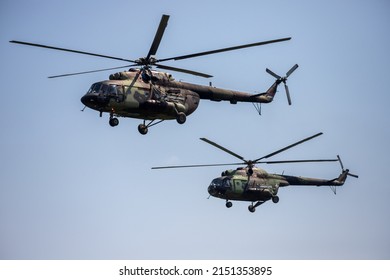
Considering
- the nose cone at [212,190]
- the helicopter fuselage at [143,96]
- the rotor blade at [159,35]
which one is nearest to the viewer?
the rotor blade at [159,35]

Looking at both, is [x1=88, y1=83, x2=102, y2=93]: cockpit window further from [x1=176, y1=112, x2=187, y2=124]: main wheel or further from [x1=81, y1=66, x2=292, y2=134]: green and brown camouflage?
[x1=176, y1=112, x2=187, y2=124]: main wheel

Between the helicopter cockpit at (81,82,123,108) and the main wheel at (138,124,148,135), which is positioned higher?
the helicopter cockpit at (81,82,123,108)

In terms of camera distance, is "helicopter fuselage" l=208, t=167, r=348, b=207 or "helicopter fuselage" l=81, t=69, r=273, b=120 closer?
"helicopter fuselage" l=81, t=69, r=273, b=120

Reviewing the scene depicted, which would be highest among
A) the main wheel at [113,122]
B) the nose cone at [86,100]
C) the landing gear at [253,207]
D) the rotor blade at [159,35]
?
the landing gear at [253,207]

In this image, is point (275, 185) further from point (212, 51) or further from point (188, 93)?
point (212, 51)

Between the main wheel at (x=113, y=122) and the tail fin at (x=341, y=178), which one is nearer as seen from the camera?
the main wheel at (x=113, y=122)

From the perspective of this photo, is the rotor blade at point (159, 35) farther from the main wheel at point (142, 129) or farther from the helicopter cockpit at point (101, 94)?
the main wheel at point (142, 129)

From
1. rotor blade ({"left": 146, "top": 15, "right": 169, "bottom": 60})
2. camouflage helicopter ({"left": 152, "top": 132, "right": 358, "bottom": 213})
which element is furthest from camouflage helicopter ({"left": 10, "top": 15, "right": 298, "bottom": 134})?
camouflage helicopter ({"left": 152, "top": 132, "right": 358, "bottom": 213})

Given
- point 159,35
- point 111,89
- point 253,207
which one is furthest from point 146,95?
point 253,207

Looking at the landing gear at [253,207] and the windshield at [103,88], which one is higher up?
the landing gear at [253,207]

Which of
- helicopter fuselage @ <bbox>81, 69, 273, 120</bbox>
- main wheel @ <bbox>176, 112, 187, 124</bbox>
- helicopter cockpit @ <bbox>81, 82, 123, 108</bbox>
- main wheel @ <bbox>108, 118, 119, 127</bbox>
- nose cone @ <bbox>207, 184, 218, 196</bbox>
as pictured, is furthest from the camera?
nose cone @ <bbox>207, 184, 218, 196</bbox>

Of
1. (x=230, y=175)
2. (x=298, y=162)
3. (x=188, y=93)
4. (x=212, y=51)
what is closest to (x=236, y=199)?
(x=230, y=175)

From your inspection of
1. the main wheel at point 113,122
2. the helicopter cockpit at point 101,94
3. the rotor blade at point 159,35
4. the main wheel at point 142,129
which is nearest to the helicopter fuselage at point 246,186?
the main wheel at point 142,129
